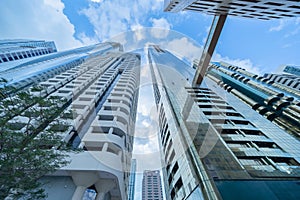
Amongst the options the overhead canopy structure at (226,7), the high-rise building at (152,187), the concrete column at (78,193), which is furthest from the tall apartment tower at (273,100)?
the high-rise building at (152,187)

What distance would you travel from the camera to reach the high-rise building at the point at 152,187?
81.2 meters

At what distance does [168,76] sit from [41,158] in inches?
1519

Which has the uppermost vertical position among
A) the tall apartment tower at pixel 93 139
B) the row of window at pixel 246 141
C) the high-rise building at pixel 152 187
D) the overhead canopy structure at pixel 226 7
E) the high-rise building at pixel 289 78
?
the overhead canopy structure at pixel 226 7

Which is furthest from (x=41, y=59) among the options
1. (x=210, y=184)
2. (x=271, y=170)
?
(x=271, y=170)

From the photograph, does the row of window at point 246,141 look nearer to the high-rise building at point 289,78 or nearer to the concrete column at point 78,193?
the concrete column at point 78,193

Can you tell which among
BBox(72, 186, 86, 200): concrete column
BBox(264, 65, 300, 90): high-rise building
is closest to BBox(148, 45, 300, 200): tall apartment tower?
BBox(72, 186, 86, 200): concrete column

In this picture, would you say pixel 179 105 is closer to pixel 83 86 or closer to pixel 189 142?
pixel 189 142

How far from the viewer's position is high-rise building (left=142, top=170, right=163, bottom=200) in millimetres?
81175

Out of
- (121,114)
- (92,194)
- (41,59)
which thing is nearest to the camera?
(92,194)

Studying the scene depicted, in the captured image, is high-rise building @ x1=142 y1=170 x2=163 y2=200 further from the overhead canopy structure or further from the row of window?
the overhead canopy structure

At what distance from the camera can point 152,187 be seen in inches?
3438

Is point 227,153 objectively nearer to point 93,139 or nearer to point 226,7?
point 93,139

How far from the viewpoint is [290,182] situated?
37.5 feet

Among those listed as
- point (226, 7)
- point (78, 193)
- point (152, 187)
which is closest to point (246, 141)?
point (226, 7)
